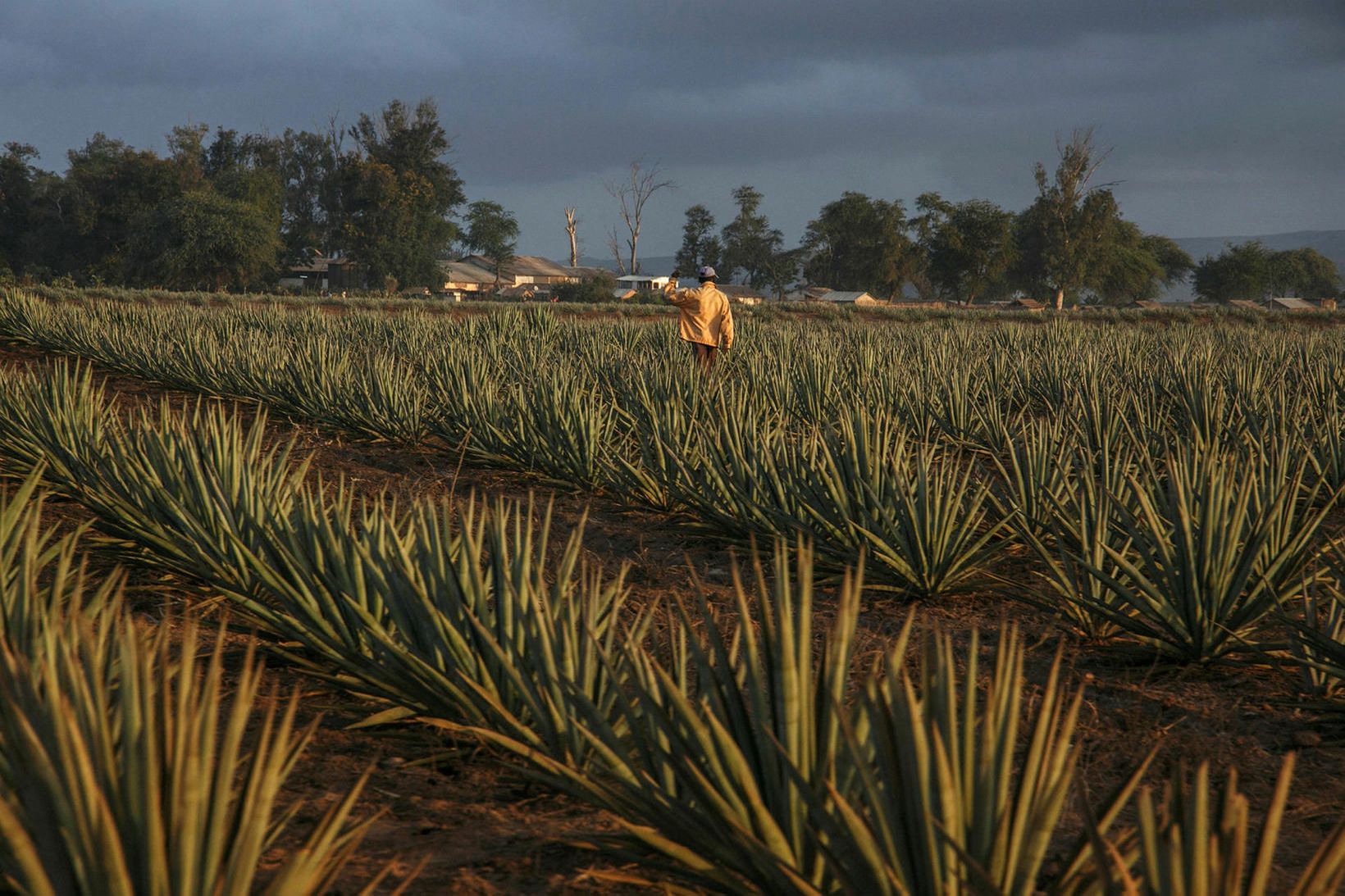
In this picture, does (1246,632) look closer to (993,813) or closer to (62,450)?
(993,813)

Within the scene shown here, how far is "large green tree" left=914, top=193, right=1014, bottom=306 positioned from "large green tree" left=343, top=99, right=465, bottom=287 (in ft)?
90.6

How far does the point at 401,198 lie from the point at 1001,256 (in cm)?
3230

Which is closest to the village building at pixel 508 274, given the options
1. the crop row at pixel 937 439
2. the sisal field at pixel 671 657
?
the crop row at pixel 937 439

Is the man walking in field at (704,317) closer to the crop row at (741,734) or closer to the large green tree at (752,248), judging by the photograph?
the crop row at (741,734)

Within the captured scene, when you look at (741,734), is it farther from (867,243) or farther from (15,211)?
(867,243)

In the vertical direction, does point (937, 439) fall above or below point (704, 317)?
below

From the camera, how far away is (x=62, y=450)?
587cm

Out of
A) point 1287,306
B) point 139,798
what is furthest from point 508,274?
point 139,798

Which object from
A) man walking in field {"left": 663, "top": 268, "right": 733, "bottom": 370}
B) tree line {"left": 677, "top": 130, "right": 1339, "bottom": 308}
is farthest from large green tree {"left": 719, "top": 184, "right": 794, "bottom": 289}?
man walking in field {"left": 663, "top": 268, "right": 733, "bottom": 370}

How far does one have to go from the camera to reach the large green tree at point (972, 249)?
6053 centimetres

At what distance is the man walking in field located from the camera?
30.7 feet

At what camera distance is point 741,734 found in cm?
200

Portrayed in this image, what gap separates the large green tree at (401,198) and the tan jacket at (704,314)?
5002cm

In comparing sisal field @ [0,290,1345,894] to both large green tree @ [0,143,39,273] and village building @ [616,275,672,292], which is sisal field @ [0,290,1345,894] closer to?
large green tree @ [0,143,39,273]
